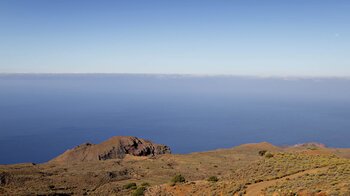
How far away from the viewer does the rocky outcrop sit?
207ft

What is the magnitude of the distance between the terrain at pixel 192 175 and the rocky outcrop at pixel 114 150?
8.0 inches

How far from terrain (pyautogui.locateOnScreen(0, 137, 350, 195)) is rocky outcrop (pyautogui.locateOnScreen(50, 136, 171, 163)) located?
0.67 ft

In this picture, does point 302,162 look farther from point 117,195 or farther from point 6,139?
point 6,139

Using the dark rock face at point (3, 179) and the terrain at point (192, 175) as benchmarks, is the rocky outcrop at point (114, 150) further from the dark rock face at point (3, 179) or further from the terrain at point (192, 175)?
the dark rock face at point (3, 179)

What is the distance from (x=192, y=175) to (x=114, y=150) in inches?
1125

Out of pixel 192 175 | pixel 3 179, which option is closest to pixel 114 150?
pixel 192 175

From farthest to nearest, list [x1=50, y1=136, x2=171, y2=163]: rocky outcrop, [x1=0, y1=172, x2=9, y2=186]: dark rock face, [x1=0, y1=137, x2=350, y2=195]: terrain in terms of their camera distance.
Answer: [x1=50, y1=136, x2=171, y2=163]: rocky outcrop
[x1=0, y1=172, x2=9, y2=186]: dark rock face
[x1=0, y1=137, x2=350, y2=195]: terrain

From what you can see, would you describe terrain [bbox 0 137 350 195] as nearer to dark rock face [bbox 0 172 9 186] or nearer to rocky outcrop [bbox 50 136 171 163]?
dark rock face [bbox 0 172 9 186]

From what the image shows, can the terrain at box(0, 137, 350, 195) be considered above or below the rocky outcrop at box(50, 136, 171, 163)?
above

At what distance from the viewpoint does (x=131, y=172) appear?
138 feet

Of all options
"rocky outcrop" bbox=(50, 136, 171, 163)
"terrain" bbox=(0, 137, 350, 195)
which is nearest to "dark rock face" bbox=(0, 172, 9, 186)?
"terrain" bbox=(0, 137, 350, 195)

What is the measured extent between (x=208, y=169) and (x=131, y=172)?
35.5 ft

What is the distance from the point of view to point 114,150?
2514 inches

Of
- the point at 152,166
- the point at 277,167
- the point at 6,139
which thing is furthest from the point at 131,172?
the point at 6,139
